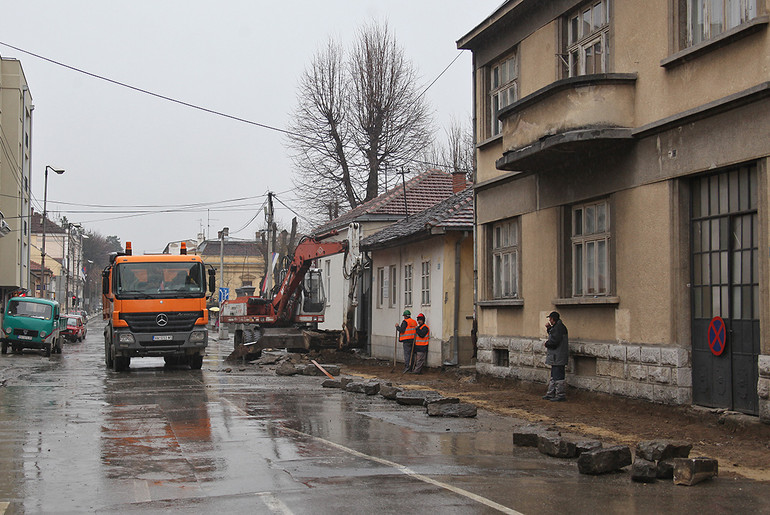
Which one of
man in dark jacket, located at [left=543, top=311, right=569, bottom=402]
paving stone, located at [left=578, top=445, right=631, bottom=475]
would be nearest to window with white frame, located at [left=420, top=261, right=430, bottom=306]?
man in dark jacket, located at [left=543, top=311, right=569, bottom=402]

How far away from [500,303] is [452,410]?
518 cm

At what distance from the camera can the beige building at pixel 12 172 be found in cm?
4941

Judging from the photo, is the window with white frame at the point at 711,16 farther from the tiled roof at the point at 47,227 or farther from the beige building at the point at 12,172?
the tiled roof at the point at 47,227

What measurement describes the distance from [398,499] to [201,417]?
6.73 m

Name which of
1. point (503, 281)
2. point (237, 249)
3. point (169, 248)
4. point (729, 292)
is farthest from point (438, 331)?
point (169, 248)

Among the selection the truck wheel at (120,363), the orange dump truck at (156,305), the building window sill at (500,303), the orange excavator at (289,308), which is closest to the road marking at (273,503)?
the building window sill at (500,303)

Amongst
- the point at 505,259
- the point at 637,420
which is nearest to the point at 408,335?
the point at 505,259

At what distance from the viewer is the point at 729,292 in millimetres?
11812

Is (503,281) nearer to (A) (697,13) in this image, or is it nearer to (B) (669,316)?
(B) (669,316)

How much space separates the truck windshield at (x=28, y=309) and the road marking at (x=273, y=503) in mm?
29692

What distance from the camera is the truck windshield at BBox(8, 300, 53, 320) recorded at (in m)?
34.3

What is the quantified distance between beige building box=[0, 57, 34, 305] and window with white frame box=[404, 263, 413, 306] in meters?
30.2

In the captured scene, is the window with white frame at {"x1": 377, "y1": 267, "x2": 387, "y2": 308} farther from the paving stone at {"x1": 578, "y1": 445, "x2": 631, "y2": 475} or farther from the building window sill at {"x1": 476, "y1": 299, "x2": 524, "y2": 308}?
the paving stone at {"x1": 578, "y1": 445, "x2": 631, "y2": 475}

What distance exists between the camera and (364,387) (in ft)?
56.2
